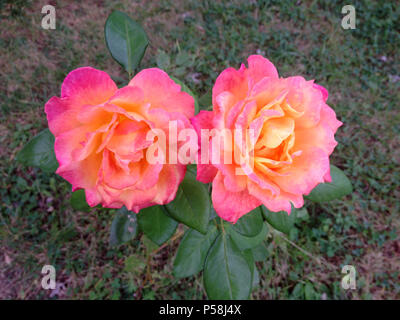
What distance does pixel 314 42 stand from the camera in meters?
2.83

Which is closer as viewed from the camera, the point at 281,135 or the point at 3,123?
the point at 281,135

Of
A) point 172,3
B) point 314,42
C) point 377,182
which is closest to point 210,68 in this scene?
point 172,3

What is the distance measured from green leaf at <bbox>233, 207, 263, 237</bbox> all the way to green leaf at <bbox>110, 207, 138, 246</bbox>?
563mm

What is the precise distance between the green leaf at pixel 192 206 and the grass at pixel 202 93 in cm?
73

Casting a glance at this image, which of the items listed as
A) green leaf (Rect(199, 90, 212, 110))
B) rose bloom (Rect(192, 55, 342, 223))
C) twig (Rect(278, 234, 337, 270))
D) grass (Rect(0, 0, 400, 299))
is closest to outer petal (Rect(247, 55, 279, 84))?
rose bloom (Rect(192, 55, 342, 223))

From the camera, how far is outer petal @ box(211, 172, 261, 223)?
0.69 meters

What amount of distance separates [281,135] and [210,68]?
6.77 feet

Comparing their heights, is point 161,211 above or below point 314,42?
below

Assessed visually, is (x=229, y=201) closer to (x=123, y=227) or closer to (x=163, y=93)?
(x=163, y=93)

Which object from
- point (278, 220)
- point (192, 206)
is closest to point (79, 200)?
point (192, 206)

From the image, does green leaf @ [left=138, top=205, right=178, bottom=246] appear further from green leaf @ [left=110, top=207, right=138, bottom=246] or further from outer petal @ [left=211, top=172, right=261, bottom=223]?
outer petal @ [left=211, top=172, right=261, bottom=223]

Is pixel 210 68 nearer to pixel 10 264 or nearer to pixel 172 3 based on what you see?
pixel 172 3

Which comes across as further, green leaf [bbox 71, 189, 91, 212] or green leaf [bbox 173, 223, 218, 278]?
green leaf [bbox 173, 223, 218, 278]

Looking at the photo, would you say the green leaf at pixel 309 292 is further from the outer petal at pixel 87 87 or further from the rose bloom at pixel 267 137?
the outer petal at pixel 87 87
